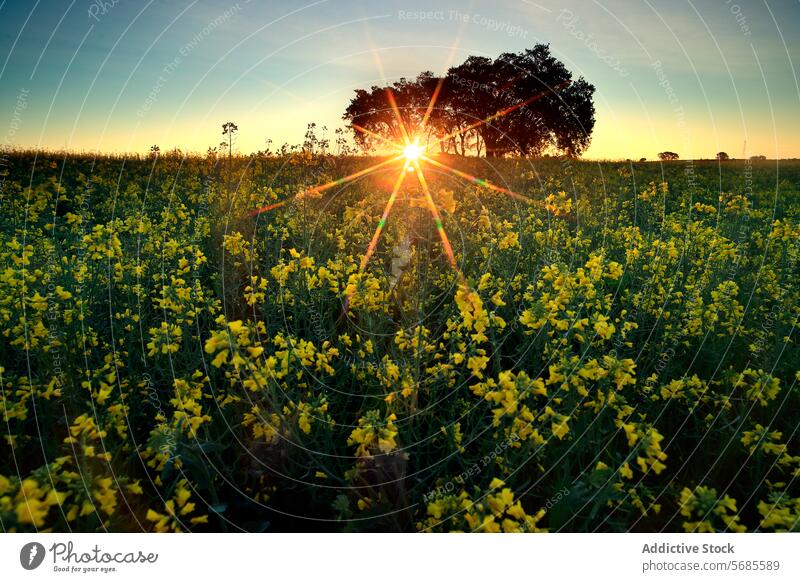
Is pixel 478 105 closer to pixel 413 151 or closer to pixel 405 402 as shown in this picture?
pixel 413 151

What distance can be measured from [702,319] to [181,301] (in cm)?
487

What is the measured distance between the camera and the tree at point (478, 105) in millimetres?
8164

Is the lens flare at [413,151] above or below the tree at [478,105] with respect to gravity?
below

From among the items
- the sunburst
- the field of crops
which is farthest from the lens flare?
the field of crops

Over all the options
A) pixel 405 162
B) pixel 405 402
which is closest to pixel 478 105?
pixel 405 162

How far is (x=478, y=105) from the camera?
11.7m

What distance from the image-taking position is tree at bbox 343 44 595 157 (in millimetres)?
8164

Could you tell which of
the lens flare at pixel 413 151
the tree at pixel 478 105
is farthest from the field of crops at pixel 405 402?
the tree at pixel 478 105

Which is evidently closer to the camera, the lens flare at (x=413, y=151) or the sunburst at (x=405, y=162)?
the sunburst at (x=405, y=162)

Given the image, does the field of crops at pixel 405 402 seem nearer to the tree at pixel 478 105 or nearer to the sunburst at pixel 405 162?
the sunburst at pixel 405 162

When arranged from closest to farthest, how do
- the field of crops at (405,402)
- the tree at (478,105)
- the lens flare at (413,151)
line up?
the field of crops at (405,402)
the lens flare at (413,151)
the tree at (478,105)

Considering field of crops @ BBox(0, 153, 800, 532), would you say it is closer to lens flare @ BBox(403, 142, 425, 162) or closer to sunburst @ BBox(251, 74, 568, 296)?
sunburst @ BBox(251, 74, 568, 296)

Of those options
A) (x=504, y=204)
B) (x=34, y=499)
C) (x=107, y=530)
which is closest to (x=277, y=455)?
(x=107, y=530)

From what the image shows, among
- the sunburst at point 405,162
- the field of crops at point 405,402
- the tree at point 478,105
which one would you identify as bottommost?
the field of crops at point 405,402
